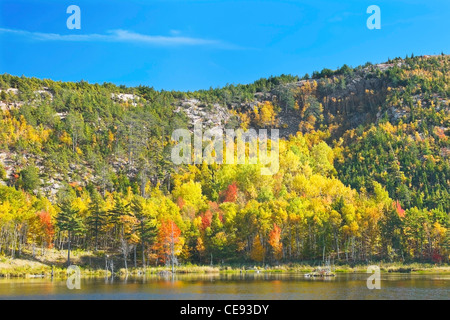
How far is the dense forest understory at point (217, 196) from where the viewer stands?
10599 centimetres

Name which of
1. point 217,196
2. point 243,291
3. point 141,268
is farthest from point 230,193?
point 243,291

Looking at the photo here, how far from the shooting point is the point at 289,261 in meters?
108

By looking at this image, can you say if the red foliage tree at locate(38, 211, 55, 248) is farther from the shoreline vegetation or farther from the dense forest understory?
the shoreline vegetation

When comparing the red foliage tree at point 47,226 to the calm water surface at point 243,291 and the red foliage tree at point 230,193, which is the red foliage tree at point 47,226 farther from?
the red foliage tree at point 230,193

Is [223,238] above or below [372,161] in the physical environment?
below

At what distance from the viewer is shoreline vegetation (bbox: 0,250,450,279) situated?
93125 millimetres

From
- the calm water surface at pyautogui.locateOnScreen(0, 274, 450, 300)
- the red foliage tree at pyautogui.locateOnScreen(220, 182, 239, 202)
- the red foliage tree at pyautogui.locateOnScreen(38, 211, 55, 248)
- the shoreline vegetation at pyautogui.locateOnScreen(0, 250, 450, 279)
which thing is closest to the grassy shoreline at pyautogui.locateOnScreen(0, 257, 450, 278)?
the shoreline vegetation at pyautogui.locateOnScreen(0, 250, 450, 279)

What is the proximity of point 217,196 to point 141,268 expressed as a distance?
6408cm

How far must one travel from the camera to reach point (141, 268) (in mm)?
101312

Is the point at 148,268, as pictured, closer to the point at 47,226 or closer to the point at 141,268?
the point at 141,268
